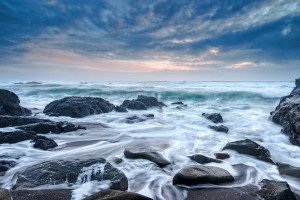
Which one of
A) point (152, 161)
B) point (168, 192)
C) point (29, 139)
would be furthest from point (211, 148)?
point (29, 139)

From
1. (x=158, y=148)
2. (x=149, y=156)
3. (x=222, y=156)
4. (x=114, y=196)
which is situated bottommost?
(x=158, y=148)

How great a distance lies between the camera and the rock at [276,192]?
235 cm

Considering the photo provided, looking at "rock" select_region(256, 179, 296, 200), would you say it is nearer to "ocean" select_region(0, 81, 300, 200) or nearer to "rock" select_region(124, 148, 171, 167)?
"ocean" select_region(0, 81, 300, 200)

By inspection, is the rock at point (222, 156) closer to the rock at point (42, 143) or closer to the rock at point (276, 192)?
the rock at point (276, 192)

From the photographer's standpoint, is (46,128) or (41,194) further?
(46,128)

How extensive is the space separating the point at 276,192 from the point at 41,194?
3160 mm

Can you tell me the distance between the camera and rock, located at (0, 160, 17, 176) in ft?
10.6

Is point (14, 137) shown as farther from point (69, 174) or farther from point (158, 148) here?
point (158, 148)

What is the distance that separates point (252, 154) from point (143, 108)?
27.6ft

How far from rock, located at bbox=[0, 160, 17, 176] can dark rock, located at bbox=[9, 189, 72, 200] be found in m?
1.06

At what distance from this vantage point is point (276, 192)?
2.43 m

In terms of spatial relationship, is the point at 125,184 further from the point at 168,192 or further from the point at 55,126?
the point at 55,126

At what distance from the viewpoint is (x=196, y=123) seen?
8.16m

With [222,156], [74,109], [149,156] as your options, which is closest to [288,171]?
[222,156]
